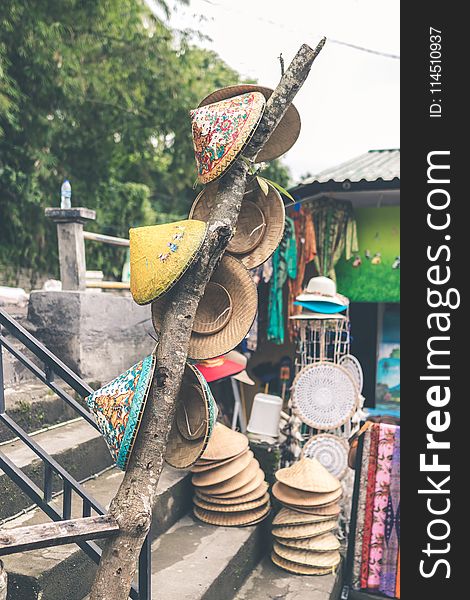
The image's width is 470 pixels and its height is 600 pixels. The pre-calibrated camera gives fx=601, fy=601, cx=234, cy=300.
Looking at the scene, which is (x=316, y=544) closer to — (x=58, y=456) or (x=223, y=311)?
(x=58, y=456)

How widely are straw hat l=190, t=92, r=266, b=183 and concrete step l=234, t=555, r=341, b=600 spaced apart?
246 centimetres

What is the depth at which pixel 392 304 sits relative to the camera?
23.7 feet

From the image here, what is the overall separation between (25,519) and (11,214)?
23.4ft

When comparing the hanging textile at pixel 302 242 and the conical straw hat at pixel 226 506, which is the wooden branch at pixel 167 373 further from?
the hanging textile at pixel 302 242

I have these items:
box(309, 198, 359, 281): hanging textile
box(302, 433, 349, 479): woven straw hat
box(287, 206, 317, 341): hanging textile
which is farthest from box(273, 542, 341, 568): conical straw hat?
box(309, 198, 359, 281): hanging textile

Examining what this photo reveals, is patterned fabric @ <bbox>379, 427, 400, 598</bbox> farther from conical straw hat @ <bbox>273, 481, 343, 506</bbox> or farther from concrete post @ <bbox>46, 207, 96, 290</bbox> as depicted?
concrete post @ <bbox>46, 207, 96, 290</bbox>

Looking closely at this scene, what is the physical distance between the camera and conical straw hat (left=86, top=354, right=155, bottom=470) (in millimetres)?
2148

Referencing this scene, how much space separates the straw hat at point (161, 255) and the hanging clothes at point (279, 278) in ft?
12.5

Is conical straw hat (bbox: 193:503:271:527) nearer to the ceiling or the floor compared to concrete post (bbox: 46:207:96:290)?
nearer to the floor

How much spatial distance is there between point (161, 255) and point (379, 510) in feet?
8.41

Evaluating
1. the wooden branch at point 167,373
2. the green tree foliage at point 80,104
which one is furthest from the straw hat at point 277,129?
the green tree foliage at point 80,104

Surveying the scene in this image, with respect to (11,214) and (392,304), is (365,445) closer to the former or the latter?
(392,304)

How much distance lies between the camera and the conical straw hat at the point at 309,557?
380 cm

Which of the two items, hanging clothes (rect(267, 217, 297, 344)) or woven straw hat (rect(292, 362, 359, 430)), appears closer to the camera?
woven straw hat (rect(292, 362, 359, 430))
